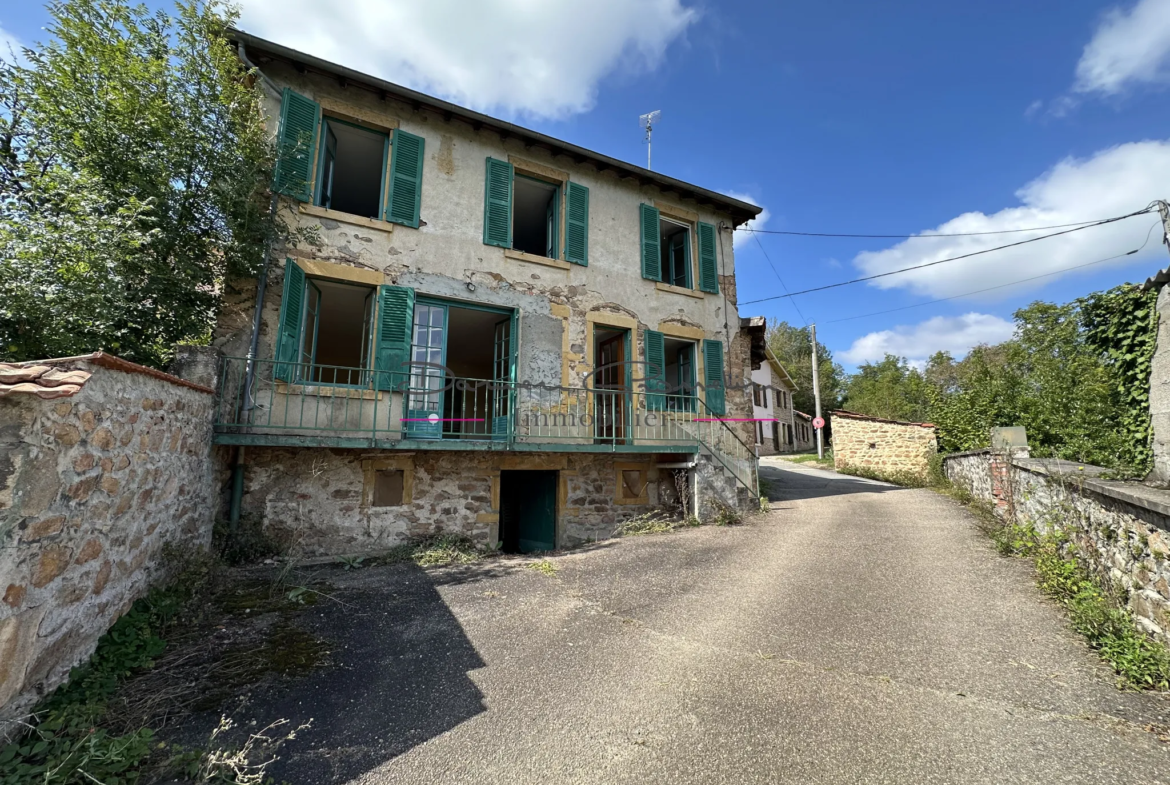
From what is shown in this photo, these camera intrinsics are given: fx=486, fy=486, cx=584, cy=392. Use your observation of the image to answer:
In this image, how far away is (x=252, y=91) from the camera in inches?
243

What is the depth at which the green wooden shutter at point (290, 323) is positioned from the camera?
5988mm

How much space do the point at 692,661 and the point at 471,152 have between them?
759 cm

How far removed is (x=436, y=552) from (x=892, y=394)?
2702cm

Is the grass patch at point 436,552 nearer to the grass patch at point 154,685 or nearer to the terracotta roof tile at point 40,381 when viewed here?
the grass patch at point 154,685

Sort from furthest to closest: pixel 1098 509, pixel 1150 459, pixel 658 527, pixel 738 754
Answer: pixel 658 527 < pixel 1150 459 < pixel 1098 509 < pixel 738 754

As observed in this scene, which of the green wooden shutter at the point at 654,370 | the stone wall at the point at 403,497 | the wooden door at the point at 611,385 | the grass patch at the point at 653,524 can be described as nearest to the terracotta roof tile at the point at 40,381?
the stone wall at the point at 403,497

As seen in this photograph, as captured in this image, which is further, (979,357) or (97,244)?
(979,357)

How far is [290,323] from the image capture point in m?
6.13

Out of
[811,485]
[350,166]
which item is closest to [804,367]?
[811,485]

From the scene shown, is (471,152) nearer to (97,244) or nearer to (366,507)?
(97,244)

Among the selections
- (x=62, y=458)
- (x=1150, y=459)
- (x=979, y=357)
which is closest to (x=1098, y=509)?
(x=1150, y=459)

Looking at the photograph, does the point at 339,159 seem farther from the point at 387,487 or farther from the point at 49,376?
the point at 49,376

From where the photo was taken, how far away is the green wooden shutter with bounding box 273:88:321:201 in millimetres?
6199

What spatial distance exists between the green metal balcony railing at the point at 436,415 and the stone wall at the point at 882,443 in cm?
790
